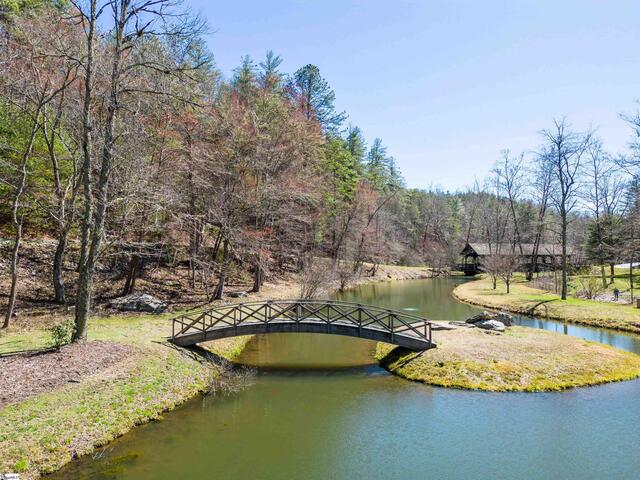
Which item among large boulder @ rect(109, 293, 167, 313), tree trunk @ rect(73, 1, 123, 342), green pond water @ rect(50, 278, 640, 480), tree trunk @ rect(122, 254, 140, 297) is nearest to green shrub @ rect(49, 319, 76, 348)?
tree trunk @ rect(73, 1, 123, 342)

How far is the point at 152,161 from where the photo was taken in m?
24.1

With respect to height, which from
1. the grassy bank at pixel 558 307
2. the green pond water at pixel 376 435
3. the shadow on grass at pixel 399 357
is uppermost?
the grassy bank at pixel 558 307

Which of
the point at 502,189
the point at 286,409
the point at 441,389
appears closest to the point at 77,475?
the point at 286,409

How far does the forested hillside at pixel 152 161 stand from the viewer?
15992 millimetres

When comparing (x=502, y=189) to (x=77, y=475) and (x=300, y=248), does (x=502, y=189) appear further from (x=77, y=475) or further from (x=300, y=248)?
(x=77, y=475)

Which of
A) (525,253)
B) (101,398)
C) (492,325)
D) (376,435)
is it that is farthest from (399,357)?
(525,253)

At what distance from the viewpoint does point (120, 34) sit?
1477 centimetres

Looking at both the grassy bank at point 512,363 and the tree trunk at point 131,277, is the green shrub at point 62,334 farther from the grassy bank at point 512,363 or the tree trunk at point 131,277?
the grassy bank at point 512,363

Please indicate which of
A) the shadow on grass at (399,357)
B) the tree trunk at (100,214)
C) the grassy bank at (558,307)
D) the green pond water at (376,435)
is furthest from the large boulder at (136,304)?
the grassy bank at (558,307)

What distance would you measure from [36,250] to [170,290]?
774 cm

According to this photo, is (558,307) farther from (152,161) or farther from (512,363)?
(152,161)

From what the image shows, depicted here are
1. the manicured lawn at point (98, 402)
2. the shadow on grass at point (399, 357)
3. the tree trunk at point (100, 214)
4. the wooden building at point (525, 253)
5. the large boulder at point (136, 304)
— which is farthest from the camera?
the wooden building at point (525, 253)

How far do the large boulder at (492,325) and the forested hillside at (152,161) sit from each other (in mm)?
13346

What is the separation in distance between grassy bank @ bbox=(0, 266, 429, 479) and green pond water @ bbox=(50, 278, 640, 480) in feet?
1.70
